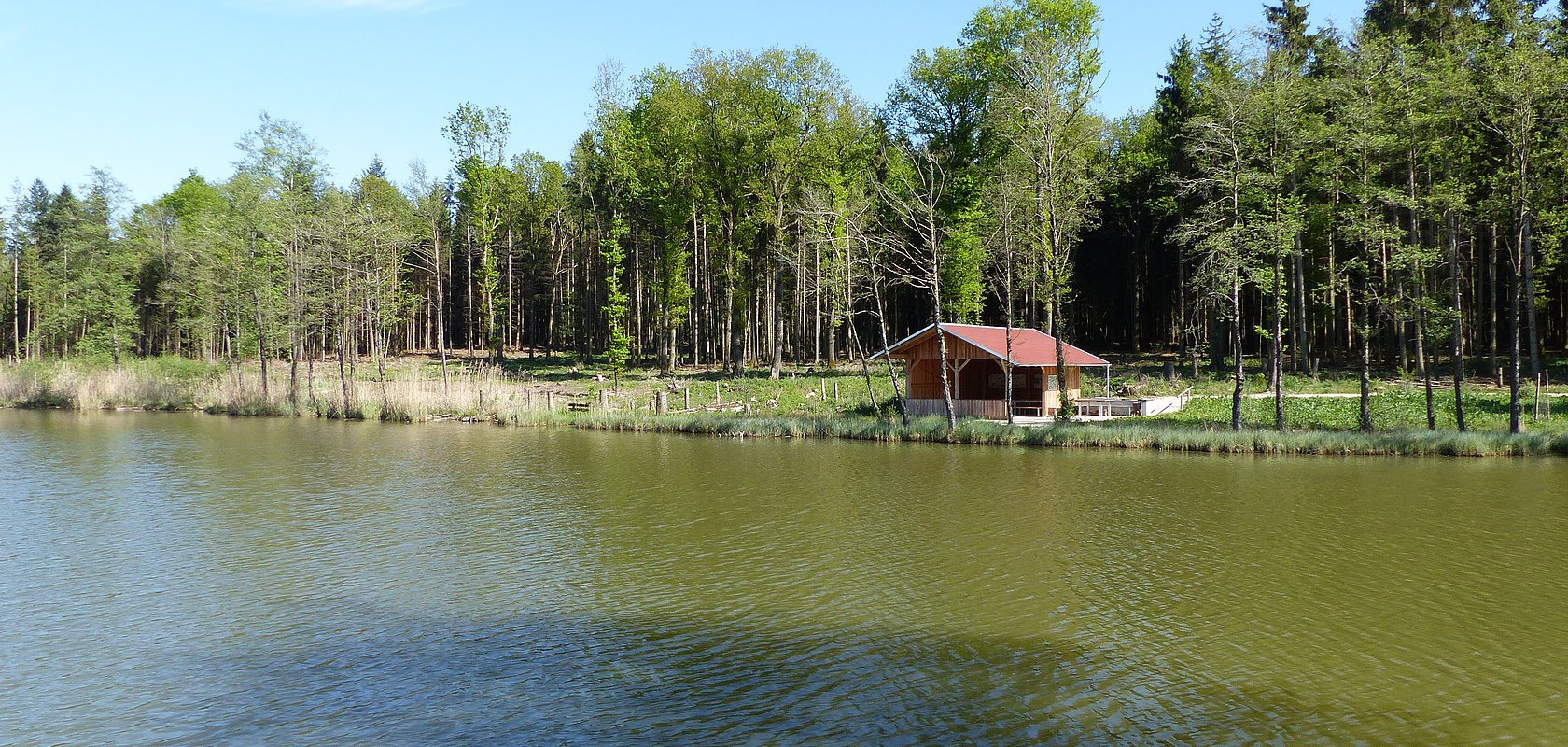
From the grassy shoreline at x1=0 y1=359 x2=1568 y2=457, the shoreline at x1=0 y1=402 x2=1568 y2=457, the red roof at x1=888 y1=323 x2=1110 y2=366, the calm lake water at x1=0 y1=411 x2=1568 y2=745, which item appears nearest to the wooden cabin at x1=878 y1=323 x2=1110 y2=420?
the red roof at x1=888 y1=323 x2=1110 y2=366

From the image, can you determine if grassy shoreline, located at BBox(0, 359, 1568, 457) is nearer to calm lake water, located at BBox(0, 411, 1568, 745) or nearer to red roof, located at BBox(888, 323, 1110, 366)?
red roof, located at BBox(888, 323, 1110, 366)

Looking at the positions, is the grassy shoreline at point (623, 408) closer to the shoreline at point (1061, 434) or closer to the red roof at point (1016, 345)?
the shoreline at point (1061, 434)

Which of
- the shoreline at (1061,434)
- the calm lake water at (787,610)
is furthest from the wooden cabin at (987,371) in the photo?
the calm lake water at (787,610)

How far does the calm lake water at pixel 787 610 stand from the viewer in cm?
809

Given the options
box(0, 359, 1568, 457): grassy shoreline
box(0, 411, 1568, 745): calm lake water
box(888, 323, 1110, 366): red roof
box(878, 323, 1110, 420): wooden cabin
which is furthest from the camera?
box(878, 323, 1110, 420): wooden cabin

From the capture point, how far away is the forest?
26.9 metres

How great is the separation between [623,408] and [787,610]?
26.3 metres

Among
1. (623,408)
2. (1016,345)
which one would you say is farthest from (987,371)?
(623,408)

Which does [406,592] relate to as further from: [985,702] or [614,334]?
[614,334]

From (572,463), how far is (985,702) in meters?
A: 17.8

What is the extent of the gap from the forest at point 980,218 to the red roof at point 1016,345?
2.06 meters

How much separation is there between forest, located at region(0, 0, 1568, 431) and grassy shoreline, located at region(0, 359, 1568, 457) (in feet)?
7.40

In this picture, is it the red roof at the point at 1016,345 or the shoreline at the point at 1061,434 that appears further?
the red roof at the point at 1016,345

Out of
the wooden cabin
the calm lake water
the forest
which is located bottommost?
the calm lake water
